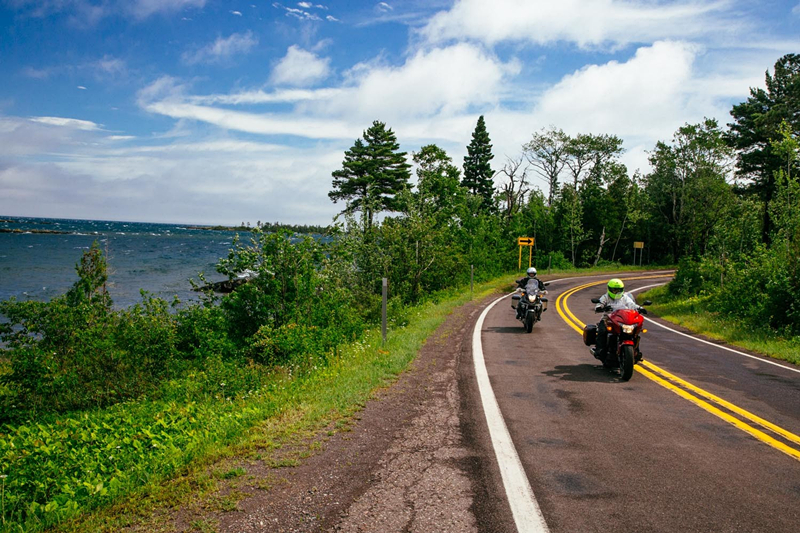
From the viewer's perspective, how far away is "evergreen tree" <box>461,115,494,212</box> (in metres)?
66.6

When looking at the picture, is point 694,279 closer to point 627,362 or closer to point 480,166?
point 627,362

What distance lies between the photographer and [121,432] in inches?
302

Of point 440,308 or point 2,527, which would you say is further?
point 440,308

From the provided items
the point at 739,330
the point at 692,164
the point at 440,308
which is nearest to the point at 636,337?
the point at 739,330

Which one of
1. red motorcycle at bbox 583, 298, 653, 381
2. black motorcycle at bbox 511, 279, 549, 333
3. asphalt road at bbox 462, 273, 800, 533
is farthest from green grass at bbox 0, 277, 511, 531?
black motorcycle at bbox 511, 279, 549, 333

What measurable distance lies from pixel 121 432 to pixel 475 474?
5.87m

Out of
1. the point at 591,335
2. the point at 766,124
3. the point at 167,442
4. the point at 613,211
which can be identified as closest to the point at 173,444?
the point at 167,442

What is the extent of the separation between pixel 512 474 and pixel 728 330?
47.7 feet

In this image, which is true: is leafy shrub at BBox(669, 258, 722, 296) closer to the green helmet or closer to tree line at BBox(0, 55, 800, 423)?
tree line at BBox(0, 55, 800, 423)

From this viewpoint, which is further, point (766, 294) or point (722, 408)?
point (766, 294)

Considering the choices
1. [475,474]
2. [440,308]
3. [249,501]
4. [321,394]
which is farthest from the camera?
[440,308]

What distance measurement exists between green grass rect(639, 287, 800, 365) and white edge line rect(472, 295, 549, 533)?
8397 mm

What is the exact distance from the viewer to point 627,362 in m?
8.28

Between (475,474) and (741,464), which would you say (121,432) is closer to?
(475,474)
